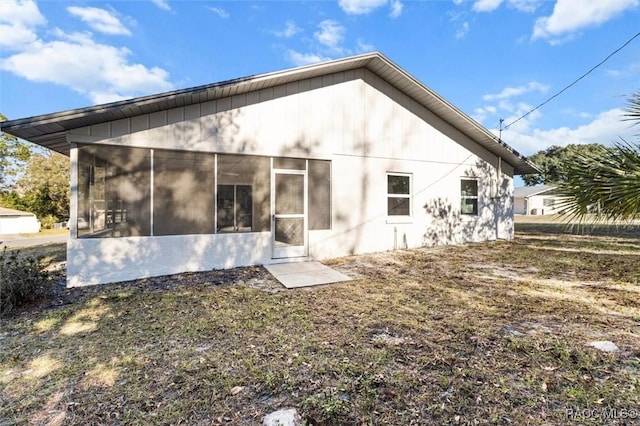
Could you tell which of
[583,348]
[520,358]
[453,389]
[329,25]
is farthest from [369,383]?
[329,25]

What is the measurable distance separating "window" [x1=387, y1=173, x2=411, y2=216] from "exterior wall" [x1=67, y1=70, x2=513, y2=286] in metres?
0.22

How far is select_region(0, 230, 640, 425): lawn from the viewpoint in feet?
7.07

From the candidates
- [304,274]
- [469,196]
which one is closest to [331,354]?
[304,274]

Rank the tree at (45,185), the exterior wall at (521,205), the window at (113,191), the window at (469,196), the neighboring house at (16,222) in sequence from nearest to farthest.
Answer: the window at (113,191) < the window at (469,196) < the neighboring house at (16,222) < the tree at (45,185) < the exterior wall at (521,205)

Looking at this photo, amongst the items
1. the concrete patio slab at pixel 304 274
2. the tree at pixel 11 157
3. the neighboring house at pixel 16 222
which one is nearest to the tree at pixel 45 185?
the tree at pixel 11 157

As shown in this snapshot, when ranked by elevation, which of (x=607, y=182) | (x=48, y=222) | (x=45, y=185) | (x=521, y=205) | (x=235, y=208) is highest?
(x=45, y=185)

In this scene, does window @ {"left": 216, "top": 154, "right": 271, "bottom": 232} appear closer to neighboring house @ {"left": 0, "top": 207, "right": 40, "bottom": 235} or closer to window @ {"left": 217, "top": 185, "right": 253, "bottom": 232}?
window @ {"left": 217, "top": 185, "right": 253, "bottom": 232}

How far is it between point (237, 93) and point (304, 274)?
14.3 feet

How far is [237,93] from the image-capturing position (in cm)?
682

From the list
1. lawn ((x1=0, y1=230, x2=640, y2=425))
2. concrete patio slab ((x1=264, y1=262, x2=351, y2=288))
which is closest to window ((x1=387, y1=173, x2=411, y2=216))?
concrete patio slab ((x1=264, y1=262, x2=351, y2=288))

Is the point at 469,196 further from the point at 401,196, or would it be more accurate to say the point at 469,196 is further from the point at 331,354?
the point at 331,354

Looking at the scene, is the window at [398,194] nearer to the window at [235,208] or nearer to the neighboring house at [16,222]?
the window at [235,208]

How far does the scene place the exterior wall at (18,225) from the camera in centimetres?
2119

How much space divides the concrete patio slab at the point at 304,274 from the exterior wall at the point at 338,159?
593 millimetres
